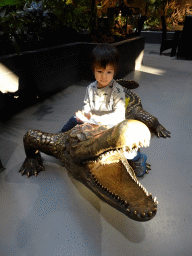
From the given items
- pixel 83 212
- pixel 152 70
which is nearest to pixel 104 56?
pixel 83 212

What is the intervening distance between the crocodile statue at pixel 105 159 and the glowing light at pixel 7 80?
3.77ft

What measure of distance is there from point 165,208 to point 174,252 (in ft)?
1.06

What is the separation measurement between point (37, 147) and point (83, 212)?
0.71 metres

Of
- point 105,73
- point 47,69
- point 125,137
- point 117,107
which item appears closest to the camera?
point 125,137

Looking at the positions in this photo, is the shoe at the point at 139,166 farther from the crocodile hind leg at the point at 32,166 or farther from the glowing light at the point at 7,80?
the glowing light at the point at 7,80

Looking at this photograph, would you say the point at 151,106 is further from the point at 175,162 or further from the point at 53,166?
the point at 53,166

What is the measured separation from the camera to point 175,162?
1.98 metres

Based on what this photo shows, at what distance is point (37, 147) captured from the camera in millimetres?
1795

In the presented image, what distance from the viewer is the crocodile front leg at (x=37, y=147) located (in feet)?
5.74

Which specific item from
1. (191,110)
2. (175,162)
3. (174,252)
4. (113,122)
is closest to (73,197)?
(113,122)

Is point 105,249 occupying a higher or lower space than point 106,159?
lower

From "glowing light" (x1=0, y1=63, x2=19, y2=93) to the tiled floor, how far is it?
0.53m

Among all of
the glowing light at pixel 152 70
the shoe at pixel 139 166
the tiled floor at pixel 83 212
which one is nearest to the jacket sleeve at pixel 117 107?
the shoe at pixel 139 166

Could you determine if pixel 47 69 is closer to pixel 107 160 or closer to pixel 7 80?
pixel 7 80
